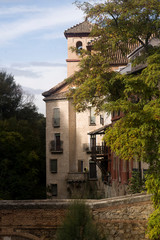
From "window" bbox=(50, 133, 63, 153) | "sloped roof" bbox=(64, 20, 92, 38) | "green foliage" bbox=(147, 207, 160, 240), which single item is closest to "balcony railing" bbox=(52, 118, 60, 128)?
"window" bbox=(50, 133, 63, 153)

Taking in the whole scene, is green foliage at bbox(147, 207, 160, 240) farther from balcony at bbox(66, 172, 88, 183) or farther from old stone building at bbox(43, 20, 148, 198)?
balcony at bbox(66, 172, 88, 183)

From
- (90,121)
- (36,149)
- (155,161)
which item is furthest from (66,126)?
(155,161)

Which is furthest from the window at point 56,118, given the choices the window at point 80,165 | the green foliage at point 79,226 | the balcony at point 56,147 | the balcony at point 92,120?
the green foliage at point 79,226

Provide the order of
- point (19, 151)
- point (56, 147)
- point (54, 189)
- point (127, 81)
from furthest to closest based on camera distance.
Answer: point (56, 147) < point (19, 151) < point (54, 189) < point (127, 81)

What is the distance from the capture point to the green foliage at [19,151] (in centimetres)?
4204

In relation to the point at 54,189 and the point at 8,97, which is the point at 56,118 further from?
the point at 8,97

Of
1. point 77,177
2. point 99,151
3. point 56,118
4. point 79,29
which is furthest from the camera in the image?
point 79,29

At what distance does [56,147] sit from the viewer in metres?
A: 45.0

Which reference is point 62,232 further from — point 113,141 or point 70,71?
point 70,71

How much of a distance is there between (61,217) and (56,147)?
2729 cm

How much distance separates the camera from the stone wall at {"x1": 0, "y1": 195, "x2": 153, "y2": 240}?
1686cm

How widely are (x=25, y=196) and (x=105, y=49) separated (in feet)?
78.2

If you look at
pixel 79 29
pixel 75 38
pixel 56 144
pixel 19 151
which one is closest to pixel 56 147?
pixel 56 144

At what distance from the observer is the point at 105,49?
72.6ft
